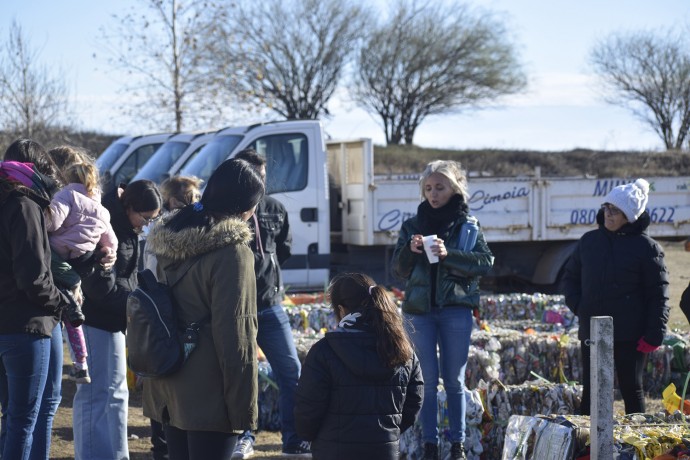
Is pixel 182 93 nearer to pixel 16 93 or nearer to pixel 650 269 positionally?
pixel 16 93

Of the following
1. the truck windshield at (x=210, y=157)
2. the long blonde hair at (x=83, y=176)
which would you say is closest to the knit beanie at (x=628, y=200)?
the long blonde hair at (x=83, y=176)

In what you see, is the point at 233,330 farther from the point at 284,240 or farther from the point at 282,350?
the point at 284,240

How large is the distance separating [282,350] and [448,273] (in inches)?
46.0

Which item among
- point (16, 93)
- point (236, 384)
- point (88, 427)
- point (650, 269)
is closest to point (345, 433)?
point (236, 384)

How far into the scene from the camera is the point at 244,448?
19.0 feet

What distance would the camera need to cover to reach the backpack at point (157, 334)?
359 centimetres

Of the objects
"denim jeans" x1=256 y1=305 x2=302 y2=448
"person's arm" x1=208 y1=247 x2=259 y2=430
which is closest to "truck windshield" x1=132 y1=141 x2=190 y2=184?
"denim jeans" x1=256 y1=305 x2=302 y2=448

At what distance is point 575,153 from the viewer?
31781 mm

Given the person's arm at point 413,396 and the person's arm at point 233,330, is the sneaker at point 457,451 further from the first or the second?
the person's arm at point 233,330

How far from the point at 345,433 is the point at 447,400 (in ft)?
5.98

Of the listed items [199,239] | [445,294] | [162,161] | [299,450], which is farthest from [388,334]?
[162,161]

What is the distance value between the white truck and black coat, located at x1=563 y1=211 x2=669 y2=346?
4.35 meters

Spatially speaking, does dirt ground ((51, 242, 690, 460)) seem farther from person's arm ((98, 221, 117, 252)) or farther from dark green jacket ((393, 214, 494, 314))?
person's arm ((98, 221, 117, 252))

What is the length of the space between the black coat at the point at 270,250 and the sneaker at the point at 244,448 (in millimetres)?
888
